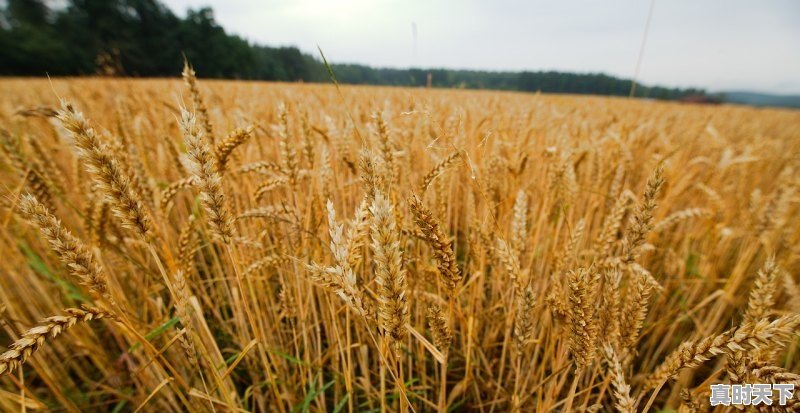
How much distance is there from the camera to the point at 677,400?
4.41 ft

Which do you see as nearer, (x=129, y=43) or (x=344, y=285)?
(x=344, y=285)

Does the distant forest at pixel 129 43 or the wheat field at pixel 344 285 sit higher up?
the distant forest at pixel 129 43

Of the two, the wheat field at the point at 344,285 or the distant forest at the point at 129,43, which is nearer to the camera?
the wheat field at the point at 344,285

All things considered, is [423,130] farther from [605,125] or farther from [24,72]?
[24,72]

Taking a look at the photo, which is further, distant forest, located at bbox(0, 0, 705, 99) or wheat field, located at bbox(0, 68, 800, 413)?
distant forest, located at bbox(0, 0, 705, 99)

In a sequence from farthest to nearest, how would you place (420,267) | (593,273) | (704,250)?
(704,250)
(420,267)
(593,273)

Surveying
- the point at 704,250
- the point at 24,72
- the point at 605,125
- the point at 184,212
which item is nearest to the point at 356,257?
the point at 184,212

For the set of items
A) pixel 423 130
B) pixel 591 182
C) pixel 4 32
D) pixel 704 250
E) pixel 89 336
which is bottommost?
pixel 89 336

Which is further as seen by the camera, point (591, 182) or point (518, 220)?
point (591, 182)

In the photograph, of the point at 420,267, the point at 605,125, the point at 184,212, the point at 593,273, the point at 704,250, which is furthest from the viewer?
the point at 605,125

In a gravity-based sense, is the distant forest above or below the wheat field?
above

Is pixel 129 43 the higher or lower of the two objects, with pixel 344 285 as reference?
higher

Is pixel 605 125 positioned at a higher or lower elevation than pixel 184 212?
higher

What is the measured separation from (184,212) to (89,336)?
3.27 ft
